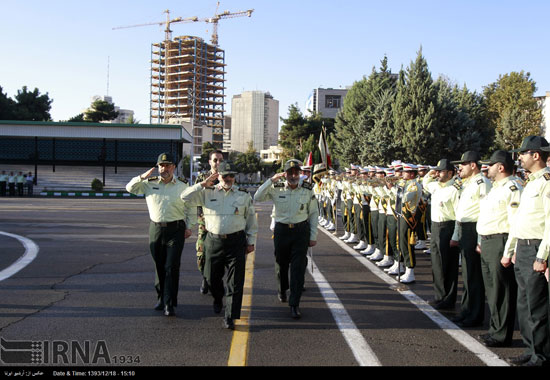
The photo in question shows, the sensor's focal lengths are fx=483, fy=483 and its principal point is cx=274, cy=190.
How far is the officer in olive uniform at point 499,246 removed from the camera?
5.22m

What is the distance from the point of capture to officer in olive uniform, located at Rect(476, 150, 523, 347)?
17.1 feet

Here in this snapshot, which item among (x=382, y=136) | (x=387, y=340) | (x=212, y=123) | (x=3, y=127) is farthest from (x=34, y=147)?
(x=212, y=123)

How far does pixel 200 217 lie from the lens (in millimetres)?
7168

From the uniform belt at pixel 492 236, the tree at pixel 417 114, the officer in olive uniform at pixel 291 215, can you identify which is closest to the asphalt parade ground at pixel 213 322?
the officer in olive uniform at pixel 291 215

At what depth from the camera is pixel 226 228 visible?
230 inches

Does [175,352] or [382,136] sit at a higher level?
[382,136]

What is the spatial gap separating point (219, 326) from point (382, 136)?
3025 cm

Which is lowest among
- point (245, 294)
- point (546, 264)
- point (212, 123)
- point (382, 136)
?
point (245, 294)

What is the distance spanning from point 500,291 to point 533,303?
28.7 inches

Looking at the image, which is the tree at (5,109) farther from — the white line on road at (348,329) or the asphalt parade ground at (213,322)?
the white line on road at (348,329)

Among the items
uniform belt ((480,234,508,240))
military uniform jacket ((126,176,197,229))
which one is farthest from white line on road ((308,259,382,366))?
military uniform jacket ((126,176,197,229))

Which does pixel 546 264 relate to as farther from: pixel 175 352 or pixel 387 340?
pixel 175 352

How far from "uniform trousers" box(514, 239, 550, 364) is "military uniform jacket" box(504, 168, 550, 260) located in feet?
0.32

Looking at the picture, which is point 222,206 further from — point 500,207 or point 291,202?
point 500,207
